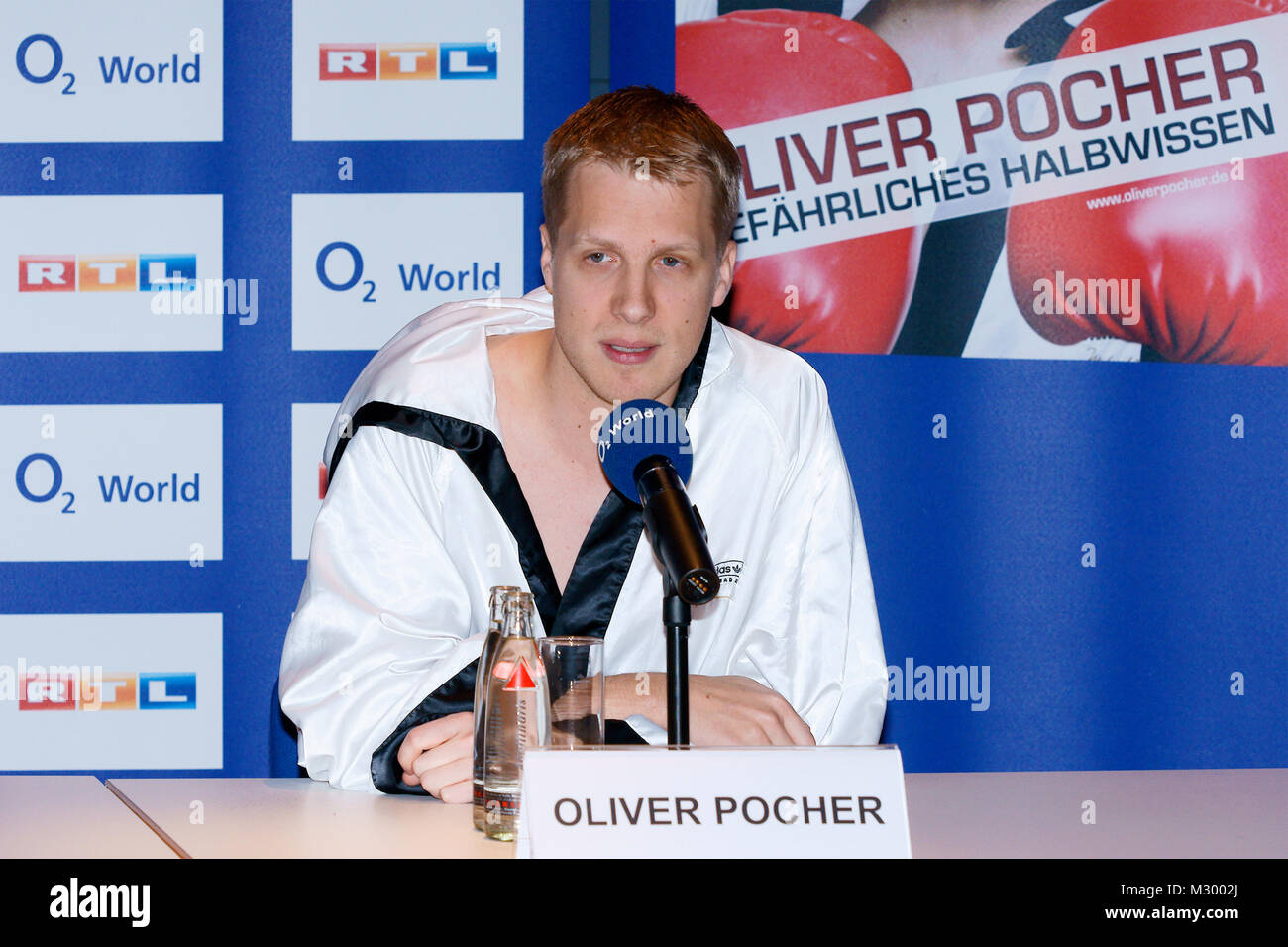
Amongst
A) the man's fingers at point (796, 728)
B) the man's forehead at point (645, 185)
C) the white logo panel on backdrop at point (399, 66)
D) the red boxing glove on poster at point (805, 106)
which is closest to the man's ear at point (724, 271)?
the man's forehead at point (645, 185)

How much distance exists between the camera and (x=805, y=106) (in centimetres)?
288

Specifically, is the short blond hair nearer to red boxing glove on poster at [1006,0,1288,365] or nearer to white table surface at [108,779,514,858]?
white table surface at [108,779,514,858]

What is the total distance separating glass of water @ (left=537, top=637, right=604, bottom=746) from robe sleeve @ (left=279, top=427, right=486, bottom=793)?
0.99ft

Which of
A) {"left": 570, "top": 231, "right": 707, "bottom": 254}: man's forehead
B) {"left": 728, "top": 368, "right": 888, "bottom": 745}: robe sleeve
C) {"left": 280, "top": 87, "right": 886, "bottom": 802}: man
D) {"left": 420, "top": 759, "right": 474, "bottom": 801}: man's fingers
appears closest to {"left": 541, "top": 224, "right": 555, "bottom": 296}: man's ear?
{"left": 280, "top": 87, "right": 886, "bottom": 802}: man

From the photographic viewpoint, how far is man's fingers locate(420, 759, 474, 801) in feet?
4.47

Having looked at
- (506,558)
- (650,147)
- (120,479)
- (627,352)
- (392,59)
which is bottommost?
(506,558)

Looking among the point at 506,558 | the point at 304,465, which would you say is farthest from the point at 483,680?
the point at 304,465

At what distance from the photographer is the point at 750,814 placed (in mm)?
960

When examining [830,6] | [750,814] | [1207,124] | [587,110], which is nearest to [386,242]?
[830,6]

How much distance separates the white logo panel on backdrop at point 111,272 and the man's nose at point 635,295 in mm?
1584

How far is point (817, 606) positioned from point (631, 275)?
546mm

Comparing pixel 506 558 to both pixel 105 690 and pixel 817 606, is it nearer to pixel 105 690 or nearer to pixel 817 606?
pixel 817 606

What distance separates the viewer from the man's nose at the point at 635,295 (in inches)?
62.2
